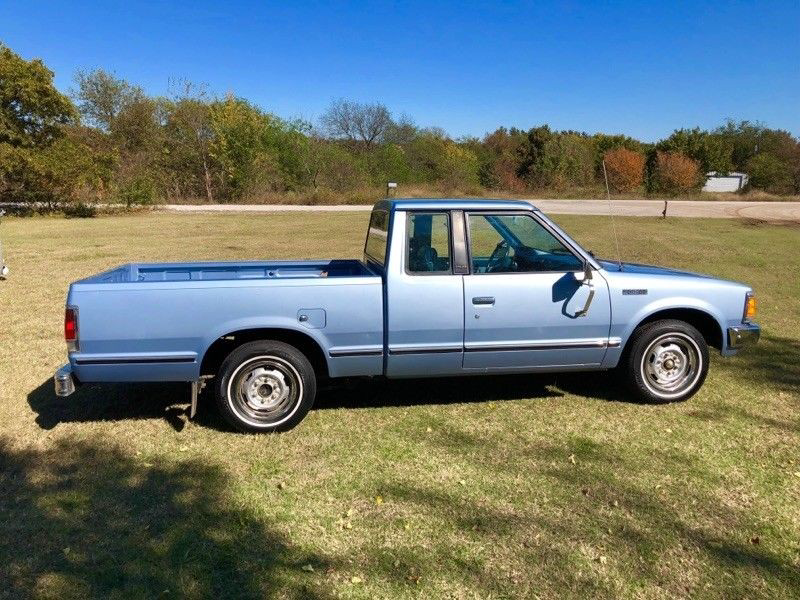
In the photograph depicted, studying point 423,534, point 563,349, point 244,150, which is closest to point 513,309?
point 563,349

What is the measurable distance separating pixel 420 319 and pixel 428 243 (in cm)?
61

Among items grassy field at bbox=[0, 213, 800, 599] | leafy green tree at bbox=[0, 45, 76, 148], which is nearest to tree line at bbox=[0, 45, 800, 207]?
leafy green tree at bbox=[0, 45, 76, 148]

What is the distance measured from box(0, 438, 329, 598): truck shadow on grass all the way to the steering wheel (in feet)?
8.31

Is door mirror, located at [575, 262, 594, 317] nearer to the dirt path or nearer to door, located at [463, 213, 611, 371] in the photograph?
door, located at [463, 213, 611, 371]

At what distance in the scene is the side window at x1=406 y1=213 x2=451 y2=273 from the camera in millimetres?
4629

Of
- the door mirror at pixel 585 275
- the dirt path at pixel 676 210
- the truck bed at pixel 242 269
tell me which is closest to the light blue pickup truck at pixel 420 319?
the door mirror at pixel 585 275

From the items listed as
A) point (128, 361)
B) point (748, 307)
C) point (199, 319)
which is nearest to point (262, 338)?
point (199, 319)

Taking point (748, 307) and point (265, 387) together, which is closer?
point (265, 387)

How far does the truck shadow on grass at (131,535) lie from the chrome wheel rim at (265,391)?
0.51m

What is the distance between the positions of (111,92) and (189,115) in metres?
5.02

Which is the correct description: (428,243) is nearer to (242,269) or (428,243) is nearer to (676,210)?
(242,269)

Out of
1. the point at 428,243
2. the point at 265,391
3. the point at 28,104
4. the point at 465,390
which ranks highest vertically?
the point at 28,104

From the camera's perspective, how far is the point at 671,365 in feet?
16.6

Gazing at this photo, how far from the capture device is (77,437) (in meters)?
4.53
